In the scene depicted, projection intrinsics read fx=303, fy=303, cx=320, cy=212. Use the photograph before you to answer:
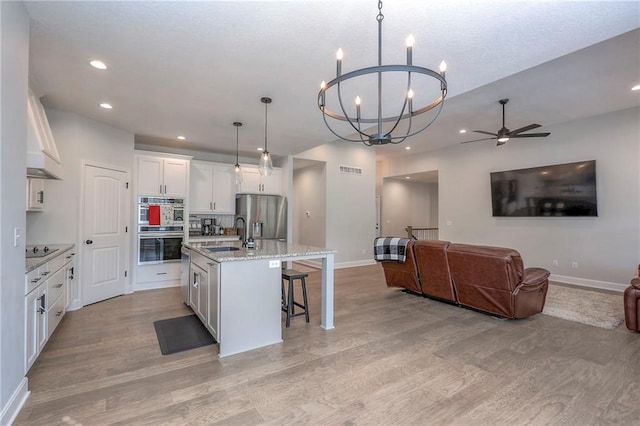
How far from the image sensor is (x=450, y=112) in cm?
515

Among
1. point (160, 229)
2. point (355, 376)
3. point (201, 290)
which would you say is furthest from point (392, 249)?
point (160, 229)

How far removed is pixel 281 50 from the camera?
97.3 inches

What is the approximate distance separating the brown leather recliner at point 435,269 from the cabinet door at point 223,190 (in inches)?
147

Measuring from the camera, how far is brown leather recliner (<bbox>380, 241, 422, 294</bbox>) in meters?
4.59

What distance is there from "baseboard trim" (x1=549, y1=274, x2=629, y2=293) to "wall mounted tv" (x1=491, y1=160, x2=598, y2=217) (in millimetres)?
1203

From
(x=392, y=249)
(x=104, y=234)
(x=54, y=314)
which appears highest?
(x=104, y=234)

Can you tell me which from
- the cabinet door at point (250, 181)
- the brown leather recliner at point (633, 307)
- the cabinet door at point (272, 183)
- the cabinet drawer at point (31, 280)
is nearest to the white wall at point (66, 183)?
the cabinet drawer at point (31, 280)

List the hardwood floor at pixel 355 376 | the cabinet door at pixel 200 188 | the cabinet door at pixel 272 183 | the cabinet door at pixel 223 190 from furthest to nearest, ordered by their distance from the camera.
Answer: the cabinet door at pixel 272 183 < the cabinet door at pixel 223 190 < the cabinet door at pixel 200 188 < the hardwood floor at pixel 355 376

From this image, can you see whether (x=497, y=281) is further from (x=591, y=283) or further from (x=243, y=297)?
(x=591, y=283)

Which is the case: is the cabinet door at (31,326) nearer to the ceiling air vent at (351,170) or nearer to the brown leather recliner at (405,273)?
the brown leather recliner at (405,273)

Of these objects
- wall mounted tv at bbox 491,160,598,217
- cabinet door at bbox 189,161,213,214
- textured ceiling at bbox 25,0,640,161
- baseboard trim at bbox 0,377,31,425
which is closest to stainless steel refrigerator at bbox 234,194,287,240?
cabinet door at bbox 189,161,213,214

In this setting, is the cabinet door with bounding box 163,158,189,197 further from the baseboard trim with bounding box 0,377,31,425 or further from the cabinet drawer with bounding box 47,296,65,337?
the baseboard trim with bounding box 0,377,31,425

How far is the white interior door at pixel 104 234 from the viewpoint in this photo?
14.0 ft

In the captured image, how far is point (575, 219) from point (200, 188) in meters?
7.12
